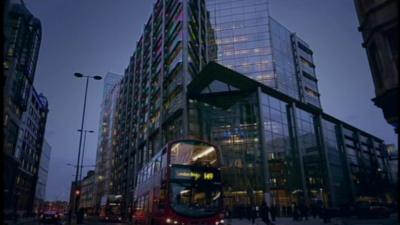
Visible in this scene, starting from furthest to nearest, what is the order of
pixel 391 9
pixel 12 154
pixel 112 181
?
pixel 112 181
pixel 12 154
pixel 391 9

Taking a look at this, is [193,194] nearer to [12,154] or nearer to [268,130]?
[268,130]

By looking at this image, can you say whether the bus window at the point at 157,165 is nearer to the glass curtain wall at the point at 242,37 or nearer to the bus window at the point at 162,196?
the bus window at the point at 162,196

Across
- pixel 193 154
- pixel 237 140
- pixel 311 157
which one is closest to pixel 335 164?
pixel 311 157

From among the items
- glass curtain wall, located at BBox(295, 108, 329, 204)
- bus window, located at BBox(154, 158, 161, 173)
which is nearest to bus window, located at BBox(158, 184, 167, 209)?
bus window, located at BBox(154, 158, 161, 173)

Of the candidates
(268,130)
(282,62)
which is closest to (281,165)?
(268,130)

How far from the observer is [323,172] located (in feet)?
160

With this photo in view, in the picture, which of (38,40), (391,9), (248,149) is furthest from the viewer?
(38,40)

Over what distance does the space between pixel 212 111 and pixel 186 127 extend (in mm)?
4589

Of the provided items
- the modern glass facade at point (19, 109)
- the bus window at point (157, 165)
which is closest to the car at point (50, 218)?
the modern glass facade at point (19, 109)

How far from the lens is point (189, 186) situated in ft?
47.3

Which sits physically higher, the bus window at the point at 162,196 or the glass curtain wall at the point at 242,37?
the glass curtain wall at the point at 242,37

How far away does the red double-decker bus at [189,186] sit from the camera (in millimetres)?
14109

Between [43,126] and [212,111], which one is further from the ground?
[43,126]

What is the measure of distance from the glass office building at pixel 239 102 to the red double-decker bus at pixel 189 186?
23.3 meters
